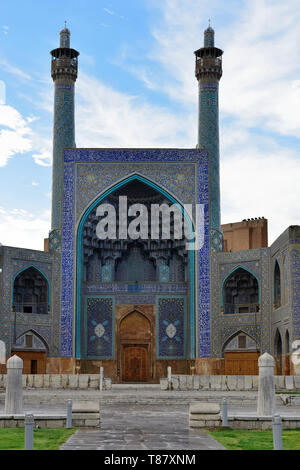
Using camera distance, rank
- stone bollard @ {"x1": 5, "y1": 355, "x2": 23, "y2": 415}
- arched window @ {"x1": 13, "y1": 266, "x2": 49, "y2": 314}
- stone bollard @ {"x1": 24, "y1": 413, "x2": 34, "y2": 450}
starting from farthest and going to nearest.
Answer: arched window @ {"x1": 13, "y1": 266, "x2": 49, "y2": 314} → stone bollard @ {"x1": 5, "y1": 355, "x2": 23, "y2": 415} → stone bollard @ {"x1": 24, "y1": 413, "x2": 34, "y2": 450}

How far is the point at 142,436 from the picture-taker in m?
7.83

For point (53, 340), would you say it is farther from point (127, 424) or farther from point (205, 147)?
point (127, 424)

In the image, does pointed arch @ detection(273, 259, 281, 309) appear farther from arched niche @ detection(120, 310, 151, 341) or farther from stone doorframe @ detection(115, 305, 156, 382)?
arched niche @ detection(120, 310, 151, 341)

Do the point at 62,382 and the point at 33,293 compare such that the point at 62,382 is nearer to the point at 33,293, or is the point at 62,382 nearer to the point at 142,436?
the point at 33,293

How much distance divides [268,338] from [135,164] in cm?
733

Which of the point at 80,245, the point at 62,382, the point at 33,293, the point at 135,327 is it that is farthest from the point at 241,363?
the point at 62,382

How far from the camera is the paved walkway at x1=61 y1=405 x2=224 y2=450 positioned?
688 cm

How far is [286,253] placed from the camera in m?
20.8

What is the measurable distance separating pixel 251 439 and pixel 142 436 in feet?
3.82

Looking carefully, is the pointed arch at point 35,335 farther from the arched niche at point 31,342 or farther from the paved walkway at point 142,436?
the paved walkway at point 142,436

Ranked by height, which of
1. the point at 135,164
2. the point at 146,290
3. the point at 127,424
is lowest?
the point at 127,424

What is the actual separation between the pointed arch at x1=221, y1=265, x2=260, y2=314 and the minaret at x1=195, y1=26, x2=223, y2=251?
120 centimetres

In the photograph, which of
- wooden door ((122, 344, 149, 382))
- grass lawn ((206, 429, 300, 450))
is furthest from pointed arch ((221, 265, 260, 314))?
grass lawn ((206, 429, 300, 450))
